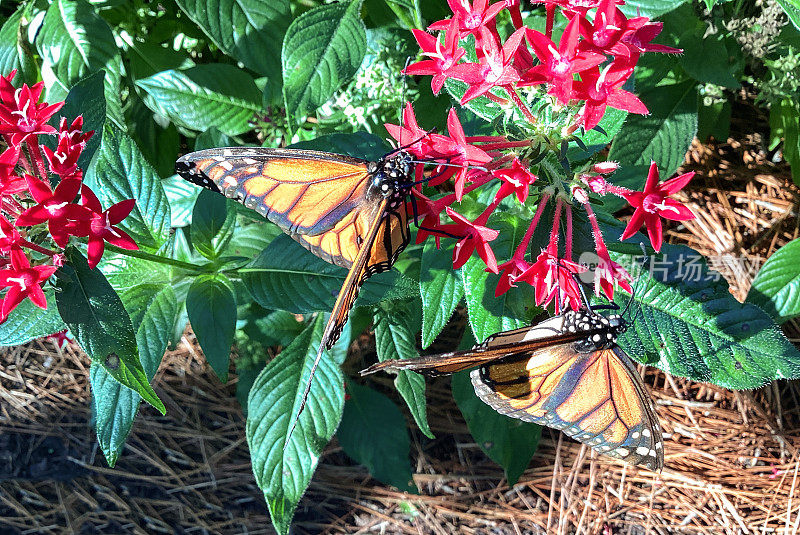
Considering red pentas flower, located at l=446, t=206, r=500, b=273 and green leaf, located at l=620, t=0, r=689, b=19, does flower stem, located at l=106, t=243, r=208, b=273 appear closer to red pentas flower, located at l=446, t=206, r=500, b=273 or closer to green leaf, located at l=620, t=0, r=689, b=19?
red pentas flower, located at l=446, t=206, r=500, b=273

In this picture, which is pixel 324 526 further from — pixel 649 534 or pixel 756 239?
pixel 756 239

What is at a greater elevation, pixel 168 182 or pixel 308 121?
pixel 308 121

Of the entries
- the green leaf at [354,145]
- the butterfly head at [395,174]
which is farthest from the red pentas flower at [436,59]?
the green leaf at [354,145]

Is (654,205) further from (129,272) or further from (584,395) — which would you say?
(129,272)

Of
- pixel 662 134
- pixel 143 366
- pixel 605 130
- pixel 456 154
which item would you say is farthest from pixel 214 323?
pixel 662 134

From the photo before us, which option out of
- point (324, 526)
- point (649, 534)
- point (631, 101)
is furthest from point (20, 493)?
point (631, 101)

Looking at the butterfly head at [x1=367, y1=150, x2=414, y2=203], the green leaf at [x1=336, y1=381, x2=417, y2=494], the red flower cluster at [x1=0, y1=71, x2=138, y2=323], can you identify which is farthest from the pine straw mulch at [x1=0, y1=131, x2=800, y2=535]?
the red flower cluster at [x1=0, y1=71, x2=138, y2=323]

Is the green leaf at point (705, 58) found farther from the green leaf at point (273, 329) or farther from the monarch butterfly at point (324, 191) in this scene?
the green leaf at point (273, 329)
